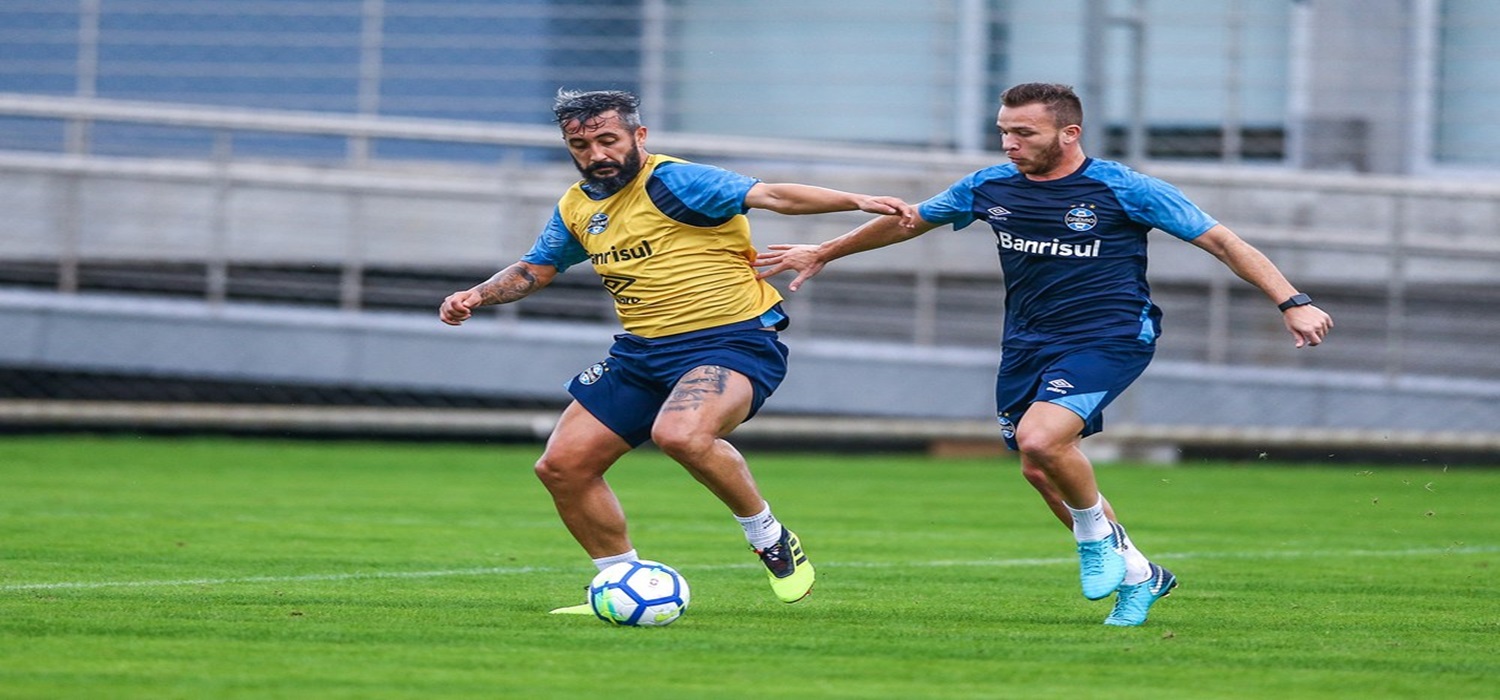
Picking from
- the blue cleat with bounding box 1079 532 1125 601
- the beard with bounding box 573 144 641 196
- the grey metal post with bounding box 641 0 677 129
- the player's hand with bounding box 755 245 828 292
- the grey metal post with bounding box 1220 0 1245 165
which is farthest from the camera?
the grey metal post with bounding box 641 0 677 129

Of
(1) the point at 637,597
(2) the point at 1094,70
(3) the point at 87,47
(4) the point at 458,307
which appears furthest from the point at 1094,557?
(3) the point at 87,47

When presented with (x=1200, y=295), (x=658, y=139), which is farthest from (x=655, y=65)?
(x=1200, y=295)

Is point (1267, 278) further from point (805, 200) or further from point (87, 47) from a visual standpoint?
point (87, 47)

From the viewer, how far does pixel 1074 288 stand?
21.8ft

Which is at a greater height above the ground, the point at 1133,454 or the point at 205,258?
the point at 205,258

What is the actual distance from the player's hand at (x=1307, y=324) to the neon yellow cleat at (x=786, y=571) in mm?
1701

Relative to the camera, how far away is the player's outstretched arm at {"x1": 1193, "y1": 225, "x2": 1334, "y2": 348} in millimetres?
6262

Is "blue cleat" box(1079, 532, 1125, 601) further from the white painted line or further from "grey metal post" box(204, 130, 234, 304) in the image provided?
"grey metal post" box(204, 130, 234, 304)

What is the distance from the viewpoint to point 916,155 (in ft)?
46.8

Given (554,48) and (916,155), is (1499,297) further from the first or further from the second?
(554,48)

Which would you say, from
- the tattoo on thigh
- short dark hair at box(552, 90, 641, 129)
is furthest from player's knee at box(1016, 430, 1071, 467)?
short dark hair at box(552, 90, 641, 129)

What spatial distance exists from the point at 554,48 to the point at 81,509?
7.61 m

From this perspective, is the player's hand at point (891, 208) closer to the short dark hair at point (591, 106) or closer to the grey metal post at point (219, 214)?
the short dark hair at point (591, 106)

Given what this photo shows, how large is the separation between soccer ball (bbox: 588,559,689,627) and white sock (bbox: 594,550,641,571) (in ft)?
1.26
